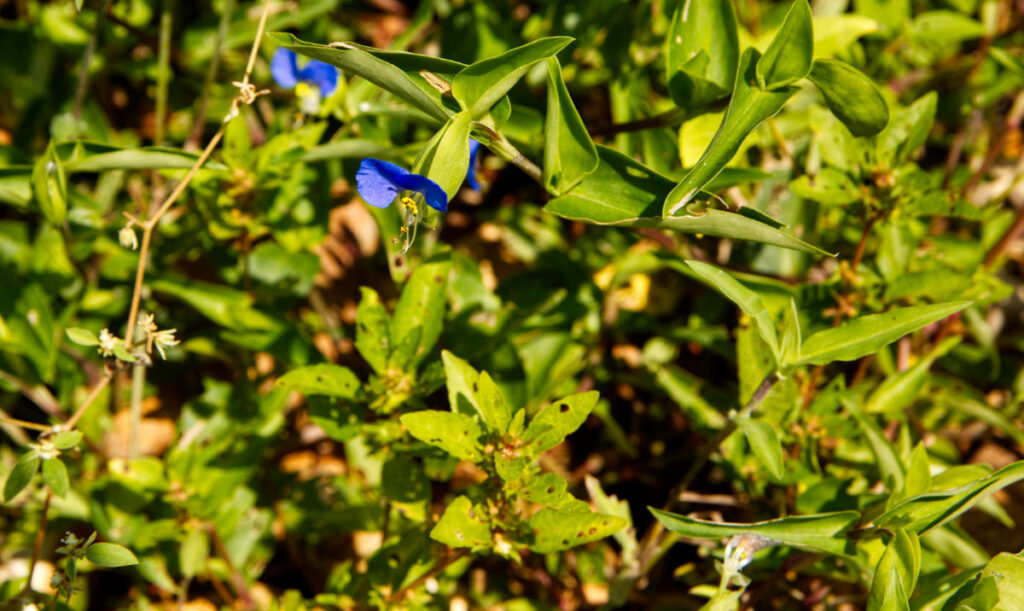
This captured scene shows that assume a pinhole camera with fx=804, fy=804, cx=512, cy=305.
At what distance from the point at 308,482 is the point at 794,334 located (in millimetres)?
1724

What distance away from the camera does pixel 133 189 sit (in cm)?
304

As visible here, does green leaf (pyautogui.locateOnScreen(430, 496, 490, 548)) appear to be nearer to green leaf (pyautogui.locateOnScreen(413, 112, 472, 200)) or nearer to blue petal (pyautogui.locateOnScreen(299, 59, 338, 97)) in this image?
green leaf (pyautogui.locateOnScreen(413, 112, 472, 200))

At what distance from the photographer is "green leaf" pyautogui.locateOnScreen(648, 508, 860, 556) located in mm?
1805

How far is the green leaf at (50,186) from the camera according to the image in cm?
211

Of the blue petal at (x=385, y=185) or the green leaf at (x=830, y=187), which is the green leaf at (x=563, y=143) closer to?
the blue petal at (x=385, y=185)

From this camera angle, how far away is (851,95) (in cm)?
173

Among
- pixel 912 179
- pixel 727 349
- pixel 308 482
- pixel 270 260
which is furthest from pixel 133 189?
pixel 912 179

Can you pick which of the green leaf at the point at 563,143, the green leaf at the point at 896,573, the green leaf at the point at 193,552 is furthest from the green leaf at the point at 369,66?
the green leaf at the point at 193,552

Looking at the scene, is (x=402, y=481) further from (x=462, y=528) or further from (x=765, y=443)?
(x=765, y=443)

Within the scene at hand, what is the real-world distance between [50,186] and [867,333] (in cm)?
211

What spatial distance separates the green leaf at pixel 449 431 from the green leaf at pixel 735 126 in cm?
64

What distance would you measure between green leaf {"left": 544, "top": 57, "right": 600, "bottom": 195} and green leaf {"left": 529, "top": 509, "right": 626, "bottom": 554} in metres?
0.73

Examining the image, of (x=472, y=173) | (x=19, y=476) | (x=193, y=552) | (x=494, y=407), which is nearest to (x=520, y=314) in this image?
(x=472, y=173)

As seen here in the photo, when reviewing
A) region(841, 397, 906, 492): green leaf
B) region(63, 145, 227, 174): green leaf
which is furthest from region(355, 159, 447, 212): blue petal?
region(841, 397, 906, 492): green leaf
